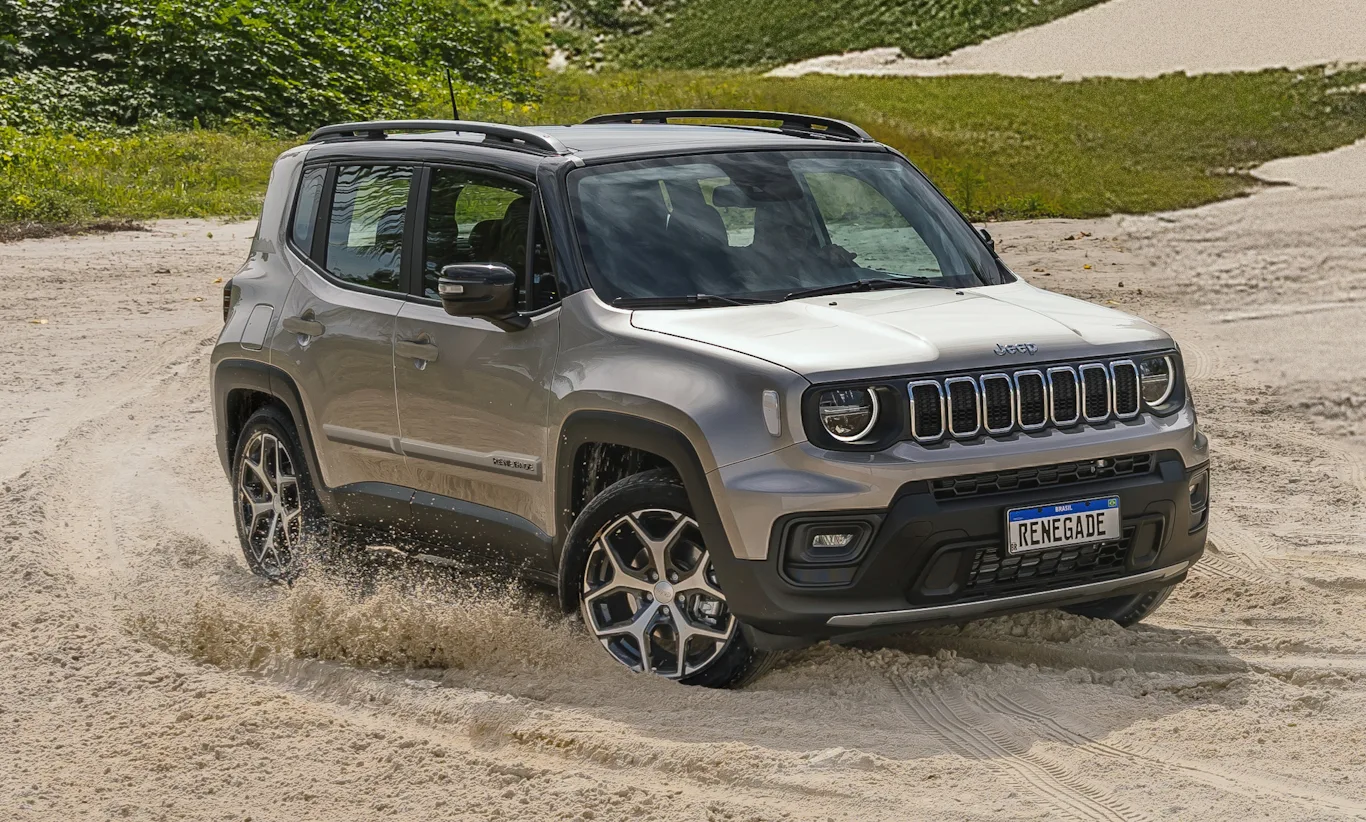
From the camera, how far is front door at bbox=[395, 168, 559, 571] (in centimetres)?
563

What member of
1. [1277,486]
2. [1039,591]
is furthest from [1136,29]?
[1039,591]

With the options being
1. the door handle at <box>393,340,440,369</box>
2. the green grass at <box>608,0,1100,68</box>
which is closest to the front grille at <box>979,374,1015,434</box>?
the door handle at <box>393,340,440,369</box>

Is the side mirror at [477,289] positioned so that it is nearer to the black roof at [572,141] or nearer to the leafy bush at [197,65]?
the black roof at [572,141]

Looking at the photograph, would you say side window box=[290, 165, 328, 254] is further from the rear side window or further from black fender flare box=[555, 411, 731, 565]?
black fender flare box=[555, 411, 731, 565]

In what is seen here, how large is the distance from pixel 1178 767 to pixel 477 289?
2.53 metres

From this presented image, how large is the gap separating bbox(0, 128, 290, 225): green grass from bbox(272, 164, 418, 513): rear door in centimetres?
1311

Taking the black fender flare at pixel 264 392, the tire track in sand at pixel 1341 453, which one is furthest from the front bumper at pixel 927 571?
the tire track in sand at pixel 1341 453

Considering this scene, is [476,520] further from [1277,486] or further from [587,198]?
[1277,486]

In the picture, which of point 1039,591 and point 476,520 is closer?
point 1039,591

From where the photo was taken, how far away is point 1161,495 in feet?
17.1

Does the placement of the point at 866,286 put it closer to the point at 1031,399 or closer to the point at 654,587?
the point at 1031,399

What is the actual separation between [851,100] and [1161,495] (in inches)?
1297

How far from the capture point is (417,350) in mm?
6047

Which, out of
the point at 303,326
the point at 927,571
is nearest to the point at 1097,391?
the point at 927,571
